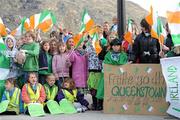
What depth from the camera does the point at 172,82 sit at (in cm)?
914

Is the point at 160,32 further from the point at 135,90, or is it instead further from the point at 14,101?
the point at 14,101

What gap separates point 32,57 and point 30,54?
0.10 meters

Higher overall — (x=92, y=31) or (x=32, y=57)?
(x=92, y=31)

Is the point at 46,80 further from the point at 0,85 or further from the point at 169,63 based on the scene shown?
the point at 169,63

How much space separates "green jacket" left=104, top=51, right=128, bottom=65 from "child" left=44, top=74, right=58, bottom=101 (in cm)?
109

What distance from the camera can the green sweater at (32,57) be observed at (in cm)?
994

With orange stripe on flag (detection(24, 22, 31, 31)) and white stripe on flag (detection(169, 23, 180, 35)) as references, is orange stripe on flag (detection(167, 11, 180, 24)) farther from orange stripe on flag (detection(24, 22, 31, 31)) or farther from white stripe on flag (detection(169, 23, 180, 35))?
orange stripe on flag (detection(24, 22, 31, 31))

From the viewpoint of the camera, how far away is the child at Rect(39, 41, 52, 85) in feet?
33.3

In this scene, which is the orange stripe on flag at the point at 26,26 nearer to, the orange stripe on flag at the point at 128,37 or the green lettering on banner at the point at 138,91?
the orange stripe on flag at the point at 128,37

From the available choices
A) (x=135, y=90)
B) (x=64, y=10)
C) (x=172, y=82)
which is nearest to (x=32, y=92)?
(x=135, y=90)

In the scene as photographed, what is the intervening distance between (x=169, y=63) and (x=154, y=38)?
791 mm

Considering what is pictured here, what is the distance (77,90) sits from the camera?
33.8 ft

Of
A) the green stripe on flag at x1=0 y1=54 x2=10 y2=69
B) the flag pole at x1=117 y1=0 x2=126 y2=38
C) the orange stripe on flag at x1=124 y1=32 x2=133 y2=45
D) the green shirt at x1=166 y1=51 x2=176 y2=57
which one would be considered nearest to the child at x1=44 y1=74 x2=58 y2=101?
the green stripe on flag at x1=0 y1=54 x2=10 y2=69

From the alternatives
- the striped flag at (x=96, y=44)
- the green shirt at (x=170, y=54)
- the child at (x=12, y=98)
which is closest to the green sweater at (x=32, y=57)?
the child at (x=12, y=98)
